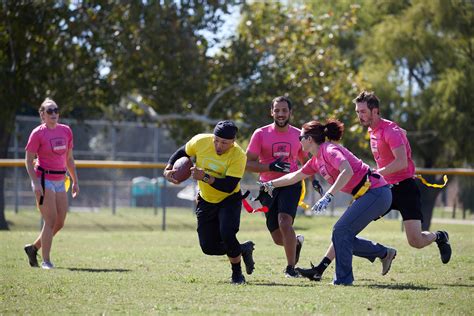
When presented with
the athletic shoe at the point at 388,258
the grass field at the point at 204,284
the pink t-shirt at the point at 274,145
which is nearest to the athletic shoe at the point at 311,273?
the grass field at the point at 204,284

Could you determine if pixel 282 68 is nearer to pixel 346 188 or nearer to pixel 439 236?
pixel 439 236

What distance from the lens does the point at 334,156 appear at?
9.16 m

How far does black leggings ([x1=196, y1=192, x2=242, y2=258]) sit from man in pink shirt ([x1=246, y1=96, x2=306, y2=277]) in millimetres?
999

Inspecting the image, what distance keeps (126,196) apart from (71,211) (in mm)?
3387

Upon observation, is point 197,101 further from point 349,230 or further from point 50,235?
point 349,230

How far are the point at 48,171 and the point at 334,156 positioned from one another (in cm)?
434

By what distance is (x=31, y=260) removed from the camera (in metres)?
11.9

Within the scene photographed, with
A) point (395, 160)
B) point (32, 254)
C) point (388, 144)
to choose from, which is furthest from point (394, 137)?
point (32, 254)

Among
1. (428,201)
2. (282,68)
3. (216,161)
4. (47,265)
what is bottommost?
(428,201)

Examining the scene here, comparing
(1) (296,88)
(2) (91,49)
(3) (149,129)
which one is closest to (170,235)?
(2) (91,49)

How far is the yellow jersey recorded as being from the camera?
9.57m

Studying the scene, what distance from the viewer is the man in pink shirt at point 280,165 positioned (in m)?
10.7

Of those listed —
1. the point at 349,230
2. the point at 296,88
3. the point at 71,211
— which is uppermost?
the point at 296,88

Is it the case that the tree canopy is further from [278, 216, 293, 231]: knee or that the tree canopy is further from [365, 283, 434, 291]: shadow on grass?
[365, 283, 434, 291]: shadow on grass
